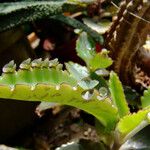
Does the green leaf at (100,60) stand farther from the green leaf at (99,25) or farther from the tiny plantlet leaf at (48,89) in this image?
the green leaf at (99,25)

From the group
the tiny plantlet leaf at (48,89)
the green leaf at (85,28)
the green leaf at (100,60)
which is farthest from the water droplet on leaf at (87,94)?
the green leaf at (85,28)

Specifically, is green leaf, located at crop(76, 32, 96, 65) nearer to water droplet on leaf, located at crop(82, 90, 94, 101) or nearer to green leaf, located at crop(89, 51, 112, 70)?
green leaf, located at crop(89, 51, 112, 70)

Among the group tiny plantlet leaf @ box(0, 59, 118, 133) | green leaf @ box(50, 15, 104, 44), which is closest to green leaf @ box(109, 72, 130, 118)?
tiny plantlet leaf @ box(0, 59, 118, 133)

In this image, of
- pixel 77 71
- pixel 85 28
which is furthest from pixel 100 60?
pixel 85 28

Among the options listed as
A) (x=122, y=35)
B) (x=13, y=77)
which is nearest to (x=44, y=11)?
(x=122, y=35)

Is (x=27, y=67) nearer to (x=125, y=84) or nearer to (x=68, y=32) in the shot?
(x=125, y=84)

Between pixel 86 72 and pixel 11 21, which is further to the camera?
pixel 11 21

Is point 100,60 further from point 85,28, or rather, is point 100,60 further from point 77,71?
point 85,28
